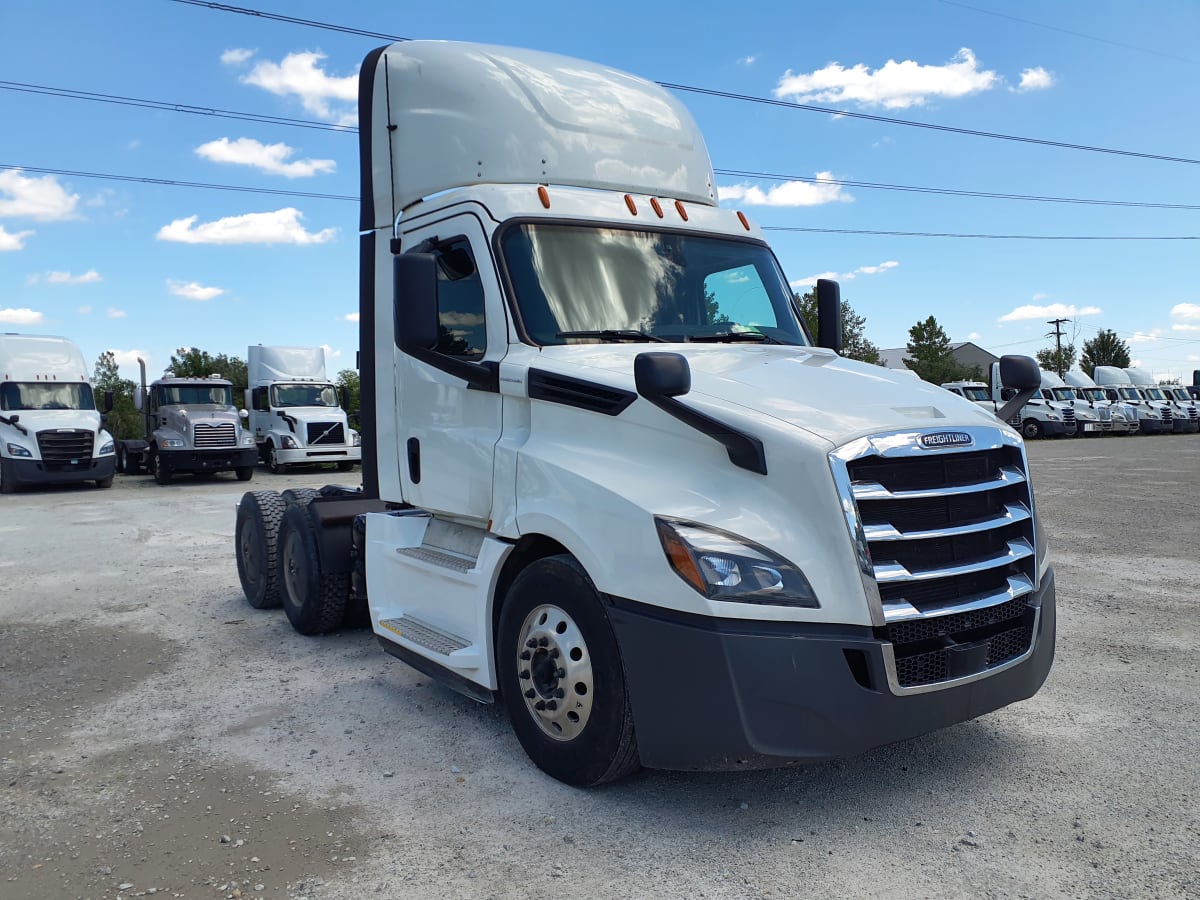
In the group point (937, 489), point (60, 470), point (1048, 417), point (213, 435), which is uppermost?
point (937, 489)

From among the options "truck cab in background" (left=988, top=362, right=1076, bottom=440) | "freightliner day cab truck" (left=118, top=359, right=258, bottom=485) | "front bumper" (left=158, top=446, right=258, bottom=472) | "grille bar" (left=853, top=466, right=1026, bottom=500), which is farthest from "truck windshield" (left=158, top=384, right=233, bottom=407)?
"truck cab in background" (left=988, top=362, right=1076, bottom=440)

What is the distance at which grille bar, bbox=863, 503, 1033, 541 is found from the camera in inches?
140

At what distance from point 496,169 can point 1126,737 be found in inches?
172

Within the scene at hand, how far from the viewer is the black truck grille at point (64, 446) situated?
21281 mm

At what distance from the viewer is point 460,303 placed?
4.95 m

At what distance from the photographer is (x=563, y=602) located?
13.1 feet

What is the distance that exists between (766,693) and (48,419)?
22480 millimetres

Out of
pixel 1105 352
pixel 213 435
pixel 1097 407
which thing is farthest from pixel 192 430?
pixel 1105 352

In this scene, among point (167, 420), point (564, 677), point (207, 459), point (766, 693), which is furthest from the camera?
point (167, 420)

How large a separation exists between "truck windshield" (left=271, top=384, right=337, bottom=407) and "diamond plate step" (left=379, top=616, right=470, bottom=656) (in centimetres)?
2194

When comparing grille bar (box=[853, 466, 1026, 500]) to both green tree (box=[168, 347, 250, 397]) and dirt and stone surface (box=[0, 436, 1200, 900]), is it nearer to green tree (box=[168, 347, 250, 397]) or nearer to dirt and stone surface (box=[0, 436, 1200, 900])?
dirt and stone surface (box=[0, 436, 1200, 900])

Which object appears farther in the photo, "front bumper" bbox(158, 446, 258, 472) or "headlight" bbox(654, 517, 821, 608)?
"front bumper" bbox(158, 446, 258, 472)

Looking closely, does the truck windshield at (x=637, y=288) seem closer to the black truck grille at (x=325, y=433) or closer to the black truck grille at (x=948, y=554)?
the black truck grille at (x=948, y=554)

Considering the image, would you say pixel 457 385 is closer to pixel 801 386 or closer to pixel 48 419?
pixel 801 386
